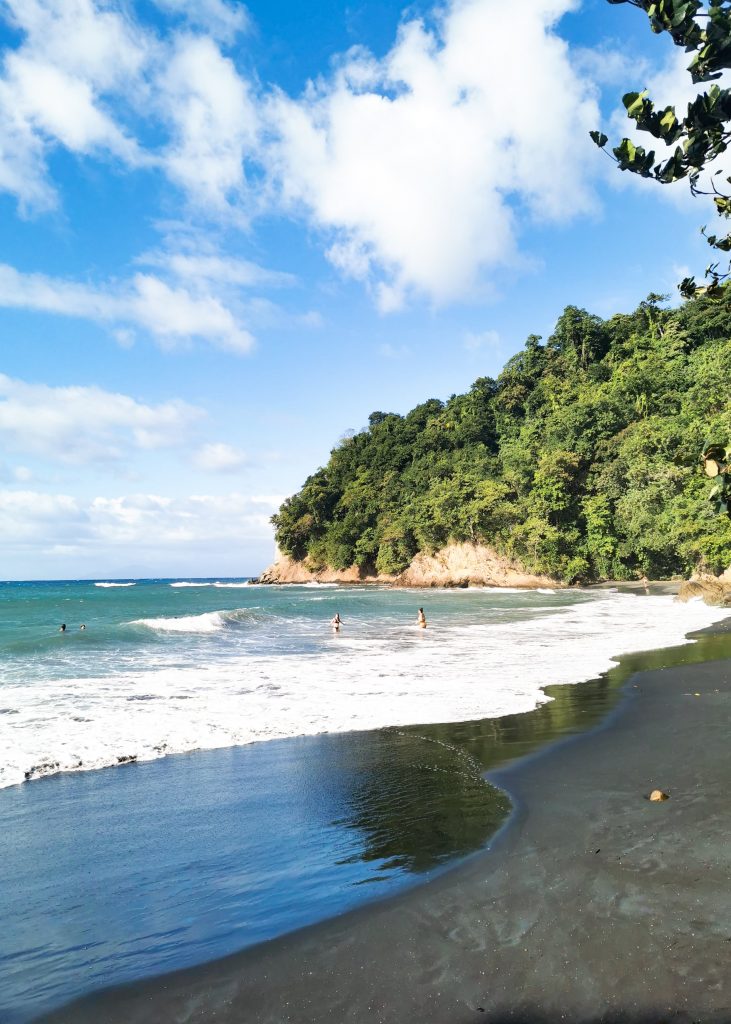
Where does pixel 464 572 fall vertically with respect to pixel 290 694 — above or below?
above

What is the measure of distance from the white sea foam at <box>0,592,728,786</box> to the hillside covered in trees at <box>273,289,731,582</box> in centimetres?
1698

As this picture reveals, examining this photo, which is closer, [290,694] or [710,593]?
[290,694]

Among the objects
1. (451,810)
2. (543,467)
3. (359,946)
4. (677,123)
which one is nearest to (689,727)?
(451,810)

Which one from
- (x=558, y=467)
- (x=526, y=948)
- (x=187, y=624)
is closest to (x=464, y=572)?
(x=558, y=467)

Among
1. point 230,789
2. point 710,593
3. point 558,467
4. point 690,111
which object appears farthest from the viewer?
point 558,467

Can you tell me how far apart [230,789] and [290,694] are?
5.19 meters

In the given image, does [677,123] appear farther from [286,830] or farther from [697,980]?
[286,830]

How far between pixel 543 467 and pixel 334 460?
40.7m

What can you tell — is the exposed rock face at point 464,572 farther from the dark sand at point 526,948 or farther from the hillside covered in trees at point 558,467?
the dark sand at point 526,948

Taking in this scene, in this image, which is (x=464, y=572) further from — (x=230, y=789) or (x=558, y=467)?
(x=230, y=789)

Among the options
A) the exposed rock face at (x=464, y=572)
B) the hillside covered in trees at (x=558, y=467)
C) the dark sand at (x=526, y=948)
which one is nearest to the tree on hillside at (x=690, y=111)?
the dark sand at (x=526, y=948)

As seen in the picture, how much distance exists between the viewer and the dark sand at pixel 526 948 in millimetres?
2809

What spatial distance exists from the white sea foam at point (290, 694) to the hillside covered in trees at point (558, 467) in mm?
16985

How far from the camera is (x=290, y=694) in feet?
37.5
